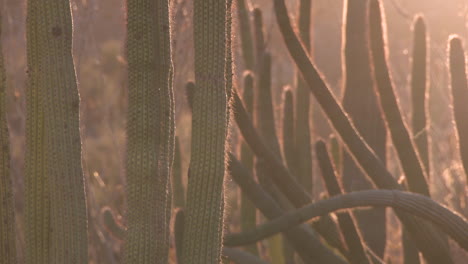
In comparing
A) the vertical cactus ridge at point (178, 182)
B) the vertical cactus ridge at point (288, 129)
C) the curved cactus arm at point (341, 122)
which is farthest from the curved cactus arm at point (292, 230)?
the vertical cactus ridge at point (178, 182)

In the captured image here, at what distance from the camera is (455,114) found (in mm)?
2811

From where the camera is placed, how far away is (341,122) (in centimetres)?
262

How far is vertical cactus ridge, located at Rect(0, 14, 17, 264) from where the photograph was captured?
2.12 meters

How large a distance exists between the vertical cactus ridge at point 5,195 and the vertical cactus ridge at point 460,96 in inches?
58.6

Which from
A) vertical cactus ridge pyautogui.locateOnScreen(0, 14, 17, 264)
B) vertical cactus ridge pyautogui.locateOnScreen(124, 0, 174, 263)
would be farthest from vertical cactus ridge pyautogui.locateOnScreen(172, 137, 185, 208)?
vertical cactus ridge pyautogui.locateOnScreen(124, 0, 174, 263)

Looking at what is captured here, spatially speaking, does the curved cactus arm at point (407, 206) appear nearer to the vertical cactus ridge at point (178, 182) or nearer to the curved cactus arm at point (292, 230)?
the curved cactus arm at point (292, 230)

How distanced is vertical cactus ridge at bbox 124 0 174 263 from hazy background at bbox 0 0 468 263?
0.40m

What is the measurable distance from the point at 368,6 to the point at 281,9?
483mm

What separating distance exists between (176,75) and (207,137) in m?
2.07

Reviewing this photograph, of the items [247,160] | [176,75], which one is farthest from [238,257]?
[176,75]

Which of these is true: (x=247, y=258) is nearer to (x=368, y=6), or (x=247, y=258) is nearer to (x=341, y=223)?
(x=341, y=223)

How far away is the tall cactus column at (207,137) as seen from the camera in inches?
76.2

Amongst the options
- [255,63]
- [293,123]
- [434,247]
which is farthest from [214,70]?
[255,63]

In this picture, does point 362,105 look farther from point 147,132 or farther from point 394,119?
point 147,132
